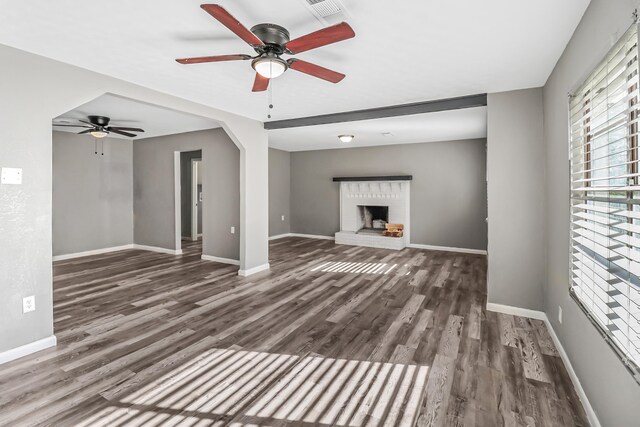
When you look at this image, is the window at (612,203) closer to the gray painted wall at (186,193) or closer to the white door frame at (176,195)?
the white door frame at (176,195)

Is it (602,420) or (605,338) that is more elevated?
(605,338)

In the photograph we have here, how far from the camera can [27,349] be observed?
2521 mm

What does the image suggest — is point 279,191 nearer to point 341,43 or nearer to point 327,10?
point 341,43

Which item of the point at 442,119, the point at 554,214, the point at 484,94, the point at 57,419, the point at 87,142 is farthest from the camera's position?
the point at 87,142

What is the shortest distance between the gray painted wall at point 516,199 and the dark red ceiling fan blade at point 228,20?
8.94 feet

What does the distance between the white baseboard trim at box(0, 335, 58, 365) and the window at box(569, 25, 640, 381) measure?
382cm

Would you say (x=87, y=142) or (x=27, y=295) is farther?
(x=87, y=142)

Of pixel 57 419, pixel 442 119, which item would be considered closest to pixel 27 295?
pixel 57 419

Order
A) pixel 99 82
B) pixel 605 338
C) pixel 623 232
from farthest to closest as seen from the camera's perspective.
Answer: pixel 99 82
pixel 605 338
pixel 623 232

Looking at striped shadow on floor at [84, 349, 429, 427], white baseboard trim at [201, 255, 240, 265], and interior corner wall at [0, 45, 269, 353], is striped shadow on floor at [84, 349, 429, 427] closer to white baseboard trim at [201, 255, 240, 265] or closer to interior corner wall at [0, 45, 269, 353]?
interior corner wall at [0, 45, 269, 353]

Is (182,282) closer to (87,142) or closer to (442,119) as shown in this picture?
(87,142)

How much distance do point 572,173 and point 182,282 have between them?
4.50 metres

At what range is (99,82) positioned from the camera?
296 cm

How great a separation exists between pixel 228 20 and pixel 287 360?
229cm
